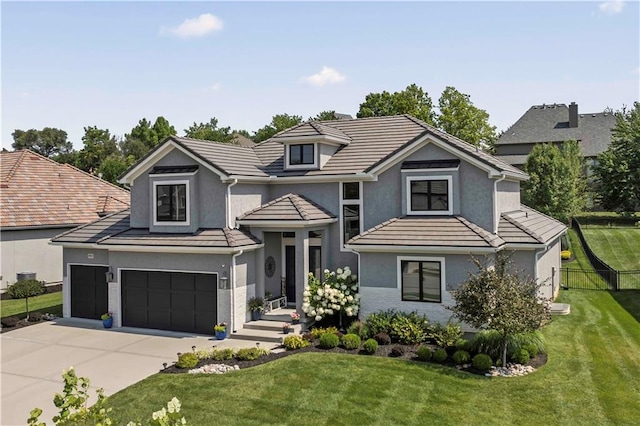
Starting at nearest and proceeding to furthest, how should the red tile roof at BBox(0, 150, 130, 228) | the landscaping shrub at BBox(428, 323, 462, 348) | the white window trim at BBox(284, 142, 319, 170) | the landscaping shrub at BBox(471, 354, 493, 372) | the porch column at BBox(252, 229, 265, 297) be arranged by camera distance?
1. the landscaping shrub at BBox(471, 354, 493, 372)
2. the landscaping shrub at BBox(428, 323, 462, 348)
3. the porch column at BBox(252, 229, 265, 297)
4. the white window trim at BBox(284, 142, 319, 170)
5. the red tile roof at BBox(0, 150, 130, 228)

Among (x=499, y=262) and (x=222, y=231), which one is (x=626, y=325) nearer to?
(x=499, y=262)

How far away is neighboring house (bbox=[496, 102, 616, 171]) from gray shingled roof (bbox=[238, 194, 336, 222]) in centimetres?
4564

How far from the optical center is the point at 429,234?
739 inches

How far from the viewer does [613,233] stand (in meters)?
40.6

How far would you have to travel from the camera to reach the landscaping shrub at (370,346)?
16453 mm

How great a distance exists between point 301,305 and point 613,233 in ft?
A: 104

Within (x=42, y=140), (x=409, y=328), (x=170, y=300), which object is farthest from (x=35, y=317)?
(x=42, y=140)

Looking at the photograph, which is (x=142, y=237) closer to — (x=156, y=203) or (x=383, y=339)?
(x=156, y=203)

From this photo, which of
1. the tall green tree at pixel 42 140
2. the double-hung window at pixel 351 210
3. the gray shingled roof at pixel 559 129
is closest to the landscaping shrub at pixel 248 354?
the double-hung window at pixel 351 210

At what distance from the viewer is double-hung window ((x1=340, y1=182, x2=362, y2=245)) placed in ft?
71.8

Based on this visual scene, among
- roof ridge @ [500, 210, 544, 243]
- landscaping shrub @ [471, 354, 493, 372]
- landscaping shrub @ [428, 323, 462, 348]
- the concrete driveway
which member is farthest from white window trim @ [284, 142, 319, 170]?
landscaping shrub @ [471, 354, 493, 372]

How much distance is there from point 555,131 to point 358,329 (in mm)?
54517

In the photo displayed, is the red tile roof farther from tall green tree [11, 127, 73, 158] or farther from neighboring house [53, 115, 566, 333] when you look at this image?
tall green tree [11, 127, 73, 158]

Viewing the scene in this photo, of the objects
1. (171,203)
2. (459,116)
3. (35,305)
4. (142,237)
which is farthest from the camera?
(459,116)
